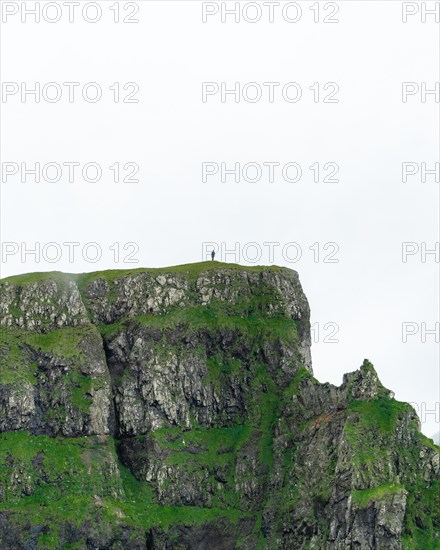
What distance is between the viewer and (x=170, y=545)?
622ft

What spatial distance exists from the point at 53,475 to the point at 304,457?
49873 millimetres

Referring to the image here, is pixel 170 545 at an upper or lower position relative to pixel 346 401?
lower

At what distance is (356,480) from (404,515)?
10.6 meters

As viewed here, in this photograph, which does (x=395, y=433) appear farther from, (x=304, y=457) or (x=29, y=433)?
(x=29, y=433)

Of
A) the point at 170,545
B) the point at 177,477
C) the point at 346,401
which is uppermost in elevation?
the point at 346,401

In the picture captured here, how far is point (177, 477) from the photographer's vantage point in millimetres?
199000

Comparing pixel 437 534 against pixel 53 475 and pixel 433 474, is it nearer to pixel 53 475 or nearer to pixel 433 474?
pixel 433 474

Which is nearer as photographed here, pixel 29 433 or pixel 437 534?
pixel 437 534

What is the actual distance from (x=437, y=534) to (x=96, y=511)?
63.7 metres

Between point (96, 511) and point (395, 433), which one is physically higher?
point (395, 433)

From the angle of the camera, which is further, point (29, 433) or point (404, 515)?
point (29, 433)

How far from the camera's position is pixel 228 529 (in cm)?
19462

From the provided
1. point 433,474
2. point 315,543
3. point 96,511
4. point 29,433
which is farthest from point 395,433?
point 29,433

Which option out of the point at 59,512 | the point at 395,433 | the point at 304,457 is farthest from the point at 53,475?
the point at 395,433
